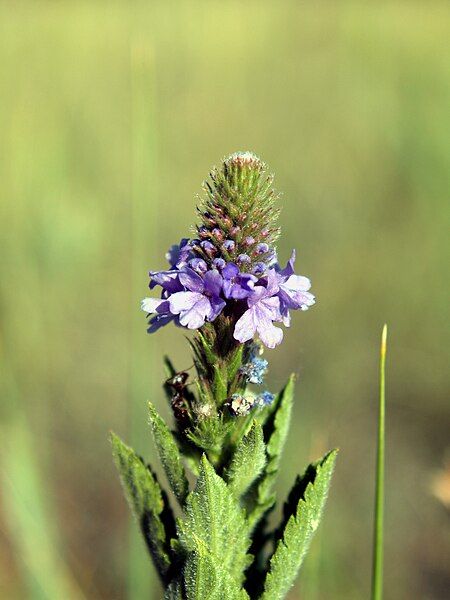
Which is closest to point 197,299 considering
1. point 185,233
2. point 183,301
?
point 183,301

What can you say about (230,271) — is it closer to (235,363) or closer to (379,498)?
(235,363)

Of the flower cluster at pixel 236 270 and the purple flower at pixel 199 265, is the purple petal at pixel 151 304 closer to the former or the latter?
the flower cluster at pixel 236 270

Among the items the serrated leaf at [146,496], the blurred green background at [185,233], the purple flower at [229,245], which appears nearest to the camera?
the purple flower at [229,245]

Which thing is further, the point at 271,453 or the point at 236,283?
the point at 271,453

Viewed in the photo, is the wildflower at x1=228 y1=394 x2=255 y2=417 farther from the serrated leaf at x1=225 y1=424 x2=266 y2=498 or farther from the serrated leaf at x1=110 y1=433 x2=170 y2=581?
the serrated leaf at x1=110 y1=433 x2=170 y2=581

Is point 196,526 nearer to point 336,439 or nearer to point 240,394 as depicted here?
point 240,394

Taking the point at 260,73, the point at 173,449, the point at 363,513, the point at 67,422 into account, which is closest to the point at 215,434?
the point at 173,449

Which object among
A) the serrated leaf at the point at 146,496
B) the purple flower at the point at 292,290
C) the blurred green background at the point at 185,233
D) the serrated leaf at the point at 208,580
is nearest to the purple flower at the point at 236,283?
the purple flower at the point at 292,290
